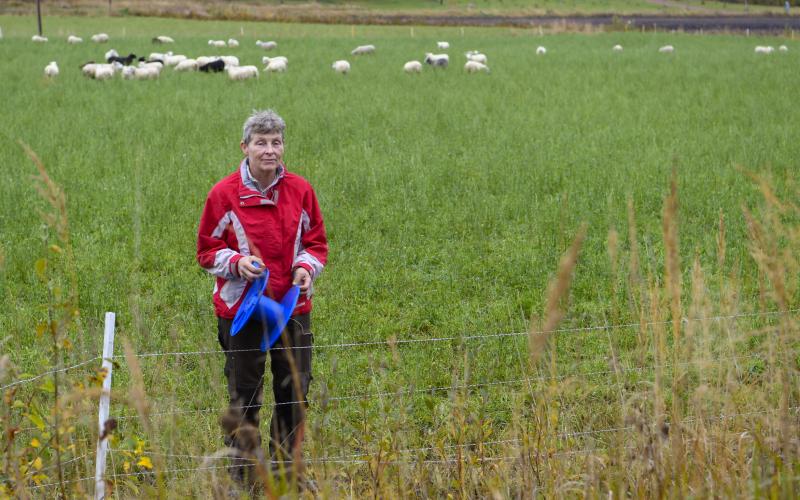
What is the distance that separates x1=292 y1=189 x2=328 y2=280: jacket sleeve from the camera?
4500mm

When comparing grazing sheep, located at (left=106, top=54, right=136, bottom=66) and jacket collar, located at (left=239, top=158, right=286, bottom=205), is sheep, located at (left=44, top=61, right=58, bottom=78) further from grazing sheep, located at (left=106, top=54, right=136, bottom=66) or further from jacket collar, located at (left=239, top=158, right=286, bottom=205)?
jacket collar, located at (left=239, top=158, right=286, bottom=205)

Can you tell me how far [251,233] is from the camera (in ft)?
14.4

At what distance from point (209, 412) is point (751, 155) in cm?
949

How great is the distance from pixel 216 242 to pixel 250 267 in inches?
15.0

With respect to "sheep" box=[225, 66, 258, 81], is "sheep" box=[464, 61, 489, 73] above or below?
above

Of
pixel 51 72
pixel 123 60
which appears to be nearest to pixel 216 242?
pixel 51 72

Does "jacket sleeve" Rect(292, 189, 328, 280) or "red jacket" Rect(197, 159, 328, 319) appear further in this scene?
"jacket sleeve" Rect(292, 189, 328, 280)

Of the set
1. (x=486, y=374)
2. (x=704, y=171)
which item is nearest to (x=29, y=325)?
(x=486, y=374)

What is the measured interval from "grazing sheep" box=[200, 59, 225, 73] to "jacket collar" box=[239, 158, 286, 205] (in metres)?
19.3

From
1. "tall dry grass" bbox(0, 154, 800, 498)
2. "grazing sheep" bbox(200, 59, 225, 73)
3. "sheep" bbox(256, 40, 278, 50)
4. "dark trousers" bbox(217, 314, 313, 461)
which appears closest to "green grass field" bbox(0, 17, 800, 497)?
"tall dry grass" bbox(0, 154, 800, 498)

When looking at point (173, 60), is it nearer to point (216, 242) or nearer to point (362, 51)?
point (362, 51)

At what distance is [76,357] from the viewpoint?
559cm

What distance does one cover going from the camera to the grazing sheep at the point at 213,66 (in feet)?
75.6

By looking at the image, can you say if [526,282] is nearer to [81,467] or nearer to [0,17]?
[81,467]
